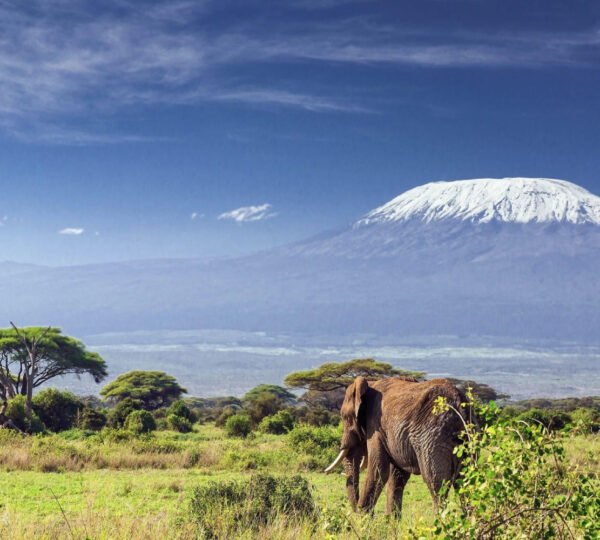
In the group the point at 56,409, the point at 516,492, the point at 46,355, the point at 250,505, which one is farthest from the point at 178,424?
the point at 516,492

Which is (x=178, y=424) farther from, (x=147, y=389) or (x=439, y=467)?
(x=439, y=467)

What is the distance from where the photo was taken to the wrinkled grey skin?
788 centimetres

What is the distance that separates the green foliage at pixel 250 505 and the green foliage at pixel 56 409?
21.6m

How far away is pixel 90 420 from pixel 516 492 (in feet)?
88.7

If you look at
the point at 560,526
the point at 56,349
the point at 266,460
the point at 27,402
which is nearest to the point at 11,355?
the point at 56,349

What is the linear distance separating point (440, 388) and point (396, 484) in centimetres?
152

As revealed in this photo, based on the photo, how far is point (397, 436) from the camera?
8508 millimetres

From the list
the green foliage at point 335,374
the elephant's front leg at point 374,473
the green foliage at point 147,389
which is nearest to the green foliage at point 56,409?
the green foliage at point 335,374

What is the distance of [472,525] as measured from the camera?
4418 millimetres

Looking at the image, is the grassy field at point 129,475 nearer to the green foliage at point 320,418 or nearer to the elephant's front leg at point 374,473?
the elephant's front leg at point 374,473

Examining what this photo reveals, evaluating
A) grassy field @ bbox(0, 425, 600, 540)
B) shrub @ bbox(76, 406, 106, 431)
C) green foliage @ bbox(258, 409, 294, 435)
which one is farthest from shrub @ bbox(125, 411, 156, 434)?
grassy field @ bbox(0, 425, 600, 540)

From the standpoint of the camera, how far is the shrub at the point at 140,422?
84.7 feet

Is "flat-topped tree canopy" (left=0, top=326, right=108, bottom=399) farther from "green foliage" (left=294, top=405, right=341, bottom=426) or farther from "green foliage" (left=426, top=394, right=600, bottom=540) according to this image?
"green foliage" (left=426, top=394, right=600, bottom=540)

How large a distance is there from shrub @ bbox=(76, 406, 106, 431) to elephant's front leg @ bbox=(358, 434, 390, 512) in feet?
72.6
